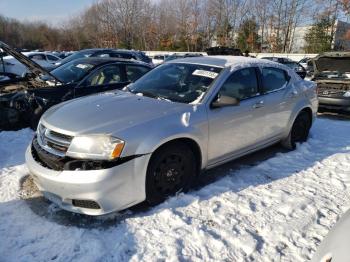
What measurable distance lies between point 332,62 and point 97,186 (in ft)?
25.4

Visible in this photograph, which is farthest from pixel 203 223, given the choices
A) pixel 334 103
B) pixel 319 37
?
pixel 319 37

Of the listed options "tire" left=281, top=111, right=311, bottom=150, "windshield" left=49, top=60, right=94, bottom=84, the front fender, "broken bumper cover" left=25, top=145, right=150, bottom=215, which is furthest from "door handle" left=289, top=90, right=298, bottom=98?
"windshield" left=49, top=60, right=94, bottom=84

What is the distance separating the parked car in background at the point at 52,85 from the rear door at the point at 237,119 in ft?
11.0

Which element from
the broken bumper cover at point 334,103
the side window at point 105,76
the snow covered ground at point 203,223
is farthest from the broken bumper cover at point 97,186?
the broken bumper cover at point 334,103

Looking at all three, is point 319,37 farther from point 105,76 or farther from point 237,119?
point 237,119

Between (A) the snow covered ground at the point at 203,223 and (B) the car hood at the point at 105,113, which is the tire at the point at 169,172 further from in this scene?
(B) the car hood at the point at 105,113

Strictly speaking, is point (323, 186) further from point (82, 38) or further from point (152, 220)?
point (82, 38)

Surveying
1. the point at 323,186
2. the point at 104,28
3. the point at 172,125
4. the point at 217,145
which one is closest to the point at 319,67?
the point at 323,186

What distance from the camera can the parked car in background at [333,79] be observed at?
830cm

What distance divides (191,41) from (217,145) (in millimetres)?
49718

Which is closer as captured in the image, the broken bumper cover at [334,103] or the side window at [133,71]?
the side window at [133,71]

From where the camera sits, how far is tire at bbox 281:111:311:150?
5.86m

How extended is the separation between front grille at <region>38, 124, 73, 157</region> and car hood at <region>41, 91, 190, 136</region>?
6 centimetres

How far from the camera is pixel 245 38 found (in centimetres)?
4712
